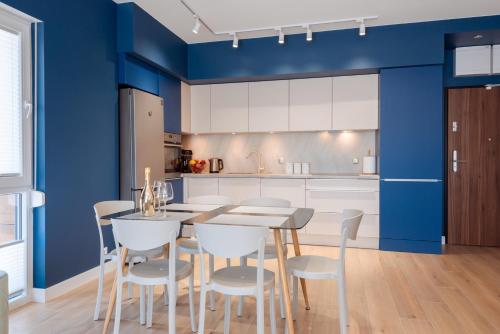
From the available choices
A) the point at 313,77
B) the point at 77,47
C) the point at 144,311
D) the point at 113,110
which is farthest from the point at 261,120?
the point at 144,311

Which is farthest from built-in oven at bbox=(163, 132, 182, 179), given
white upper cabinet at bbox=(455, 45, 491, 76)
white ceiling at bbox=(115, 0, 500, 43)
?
white upper cabinet at bbox=(455, 45, 491, 76)

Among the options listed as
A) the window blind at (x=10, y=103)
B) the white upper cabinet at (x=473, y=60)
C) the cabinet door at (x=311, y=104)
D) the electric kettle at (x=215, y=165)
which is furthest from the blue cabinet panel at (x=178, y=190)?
the white upper cabinet at (x=473, y=60)

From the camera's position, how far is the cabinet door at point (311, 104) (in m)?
4.96

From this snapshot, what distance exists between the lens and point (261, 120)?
17.1 feet

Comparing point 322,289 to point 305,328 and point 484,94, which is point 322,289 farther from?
point 484,94

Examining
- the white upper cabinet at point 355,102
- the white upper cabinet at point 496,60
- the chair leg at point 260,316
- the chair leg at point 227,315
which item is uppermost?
the white upper cabinet at point 496,60

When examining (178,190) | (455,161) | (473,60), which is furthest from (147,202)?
(473,60)

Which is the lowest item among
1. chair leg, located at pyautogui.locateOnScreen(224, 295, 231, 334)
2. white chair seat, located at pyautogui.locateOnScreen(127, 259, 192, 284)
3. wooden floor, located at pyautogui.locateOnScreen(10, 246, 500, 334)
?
wooden floor, located at pyautogui.locateOnScreen(10, 246, 500, 334)

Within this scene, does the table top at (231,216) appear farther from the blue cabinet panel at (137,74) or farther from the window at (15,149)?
the blue cabinet panel at (137,74)

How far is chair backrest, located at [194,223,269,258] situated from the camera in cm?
185

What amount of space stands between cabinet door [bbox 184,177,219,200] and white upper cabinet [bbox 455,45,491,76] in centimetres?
352

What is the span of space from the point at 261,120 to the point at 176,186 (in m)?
1.50

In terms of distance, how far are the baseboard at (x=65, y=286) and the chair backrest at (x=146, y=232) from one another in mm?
1388

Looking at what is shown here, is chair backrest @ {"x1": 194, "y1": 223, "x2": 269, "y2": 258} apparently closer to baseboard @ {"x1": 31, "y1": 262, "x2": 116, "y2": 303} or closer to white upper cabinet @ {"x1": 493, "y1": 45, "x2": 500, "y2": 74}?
baseboard @ {"x1": 31, "y1": 262, "x2": 116, "y2": 303}
